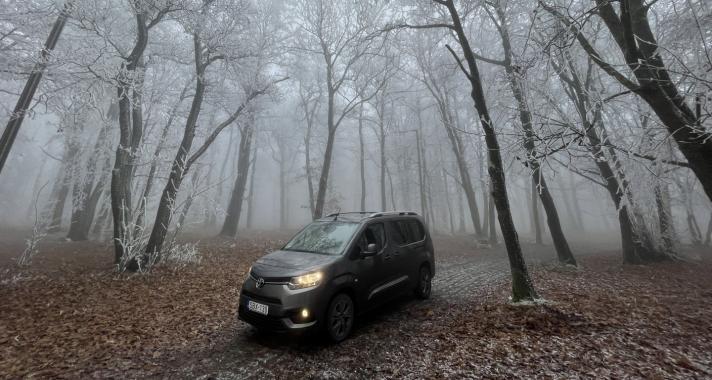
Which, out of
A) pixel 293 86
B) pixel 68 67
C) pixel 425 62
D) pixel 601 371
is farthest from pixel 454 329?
pixel 293 86

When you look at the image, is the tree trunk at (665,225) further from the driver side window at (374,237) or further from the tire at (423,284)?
the driver side window at (374,237)

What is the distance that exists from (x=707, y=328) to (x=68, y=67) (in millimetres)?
17049

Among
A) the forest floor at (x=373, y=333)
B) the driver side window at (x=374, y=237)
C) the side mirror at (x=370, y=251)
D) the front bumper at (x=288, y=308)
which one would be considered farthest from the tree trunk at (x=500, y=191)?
the front bumper at (x=288, y=308)

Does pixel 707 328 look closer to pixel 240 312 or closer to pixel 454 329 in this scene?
pixel 454 329

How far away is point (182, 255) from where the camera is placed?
32.8 ft

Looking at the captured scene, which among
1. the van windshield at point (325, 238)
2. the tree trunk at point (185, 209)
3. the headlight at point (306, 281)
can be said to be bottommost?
the headlight at point (306, 281)

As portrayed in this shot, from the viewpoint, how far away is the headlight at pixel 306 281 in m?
4.62

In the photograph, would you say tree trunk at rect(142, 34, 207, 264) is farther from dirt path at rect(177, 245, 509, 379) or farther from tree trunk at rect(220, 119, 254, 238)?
tree trunk at rect(220, 119, 254, 238)

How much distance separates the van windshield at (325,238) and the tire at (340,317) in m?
0.81

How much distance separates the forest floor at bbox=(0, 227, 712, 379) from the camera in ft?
13.6

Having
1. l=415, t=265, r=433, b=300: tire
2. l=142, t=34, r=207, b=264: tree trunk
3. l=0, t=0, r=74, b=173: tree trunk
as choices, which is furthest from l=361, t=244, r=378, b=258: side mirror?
l=0, t=0, r=74, b=173: tree trunk

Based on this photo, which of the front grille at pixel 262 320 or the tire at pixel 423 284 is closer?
the front grille at pixel 262 320

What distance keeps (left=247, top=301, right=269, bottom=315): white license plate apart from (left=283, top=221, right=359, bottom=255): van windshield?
52.1 inches

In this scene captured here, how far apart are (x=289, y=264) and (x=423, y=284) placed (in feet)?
12.0
